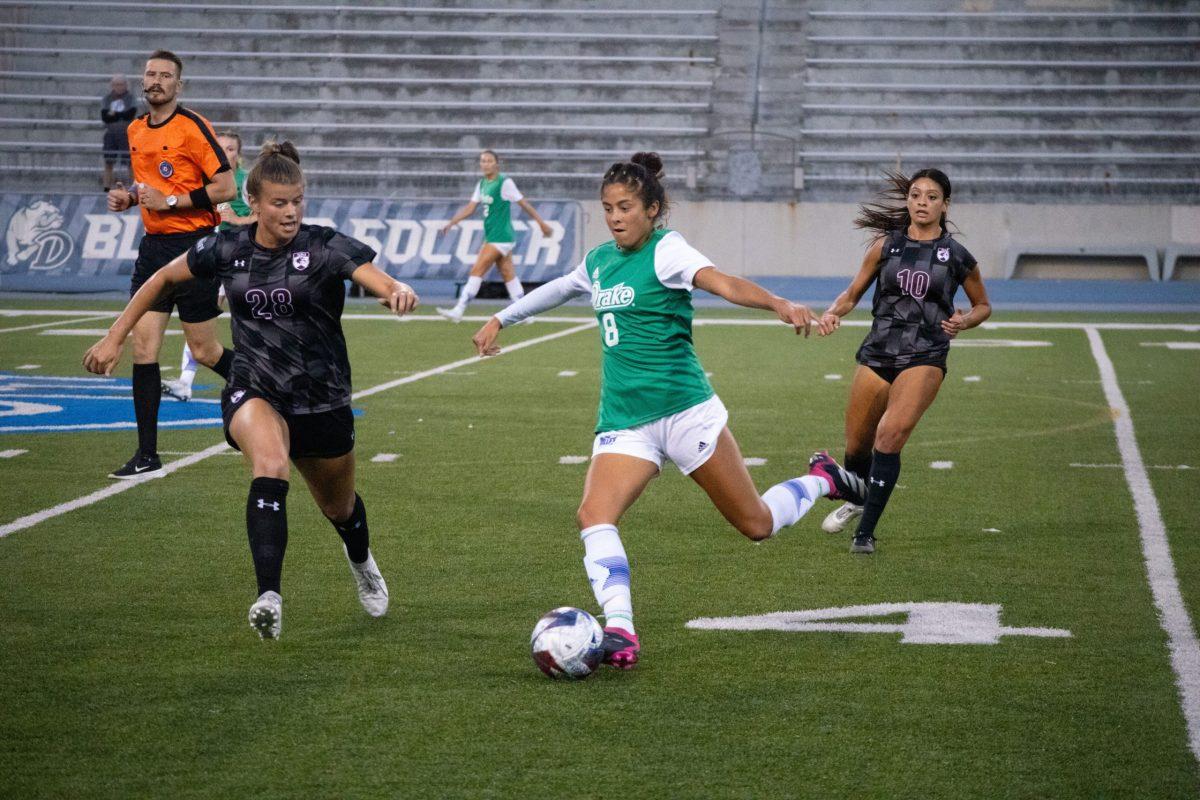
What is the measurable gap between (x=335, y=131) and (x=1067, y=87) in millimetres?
13913

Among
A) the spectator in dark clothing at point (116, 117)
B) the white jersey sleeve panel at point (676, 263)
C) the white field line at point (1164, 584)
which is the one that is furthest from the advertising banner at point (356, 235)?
the white jersey sleeve panel at point (676, 263)

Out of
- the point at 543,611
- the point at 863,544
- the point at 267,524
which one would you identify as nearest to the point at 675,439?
the point at 543,611

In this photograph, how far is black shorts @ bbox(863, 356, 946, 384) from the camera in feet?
25.7

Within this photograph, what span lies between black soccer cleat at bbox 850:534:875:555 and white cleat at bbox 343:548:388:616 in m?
2.42

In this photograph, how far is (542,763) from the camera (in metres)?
4.54

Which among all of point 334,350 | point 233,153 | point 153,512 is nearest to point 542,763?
point 334,350

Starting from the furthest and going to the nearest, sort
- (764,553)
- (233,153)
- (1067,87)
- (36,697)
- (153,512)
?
(1067,87) → (233,153) → (153,512) → (764,553) → (36,697)

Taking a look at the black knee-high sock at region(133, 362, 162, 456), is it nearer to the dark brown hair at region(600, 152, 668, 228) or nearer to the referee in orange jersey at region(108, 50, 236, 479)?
the referee in orange jersey at region(108, 50, 236, 479)

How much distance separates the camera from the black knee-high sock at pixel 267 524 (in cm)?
572

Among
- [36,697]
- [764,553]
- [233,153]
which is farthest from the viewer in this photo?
[233,153]

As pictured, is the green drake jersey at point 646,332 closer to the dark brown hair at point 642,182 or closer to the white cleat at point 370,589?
the dark brown hair at point 642,182

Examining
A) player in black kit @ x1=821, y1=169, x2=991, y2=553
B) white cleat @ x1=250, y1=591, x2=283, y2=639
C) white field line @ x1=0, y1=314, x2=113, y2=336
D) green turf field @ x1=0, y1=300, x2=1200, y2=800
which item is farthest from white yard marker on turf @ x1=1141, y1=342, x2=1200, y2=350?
white cleat @ x1=250, y1=591, x2=283, y2=639

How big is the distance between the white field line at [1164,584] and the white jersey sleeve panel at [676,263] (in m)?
2.19

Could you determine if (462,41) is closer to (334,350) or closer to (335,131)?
(335,131)
